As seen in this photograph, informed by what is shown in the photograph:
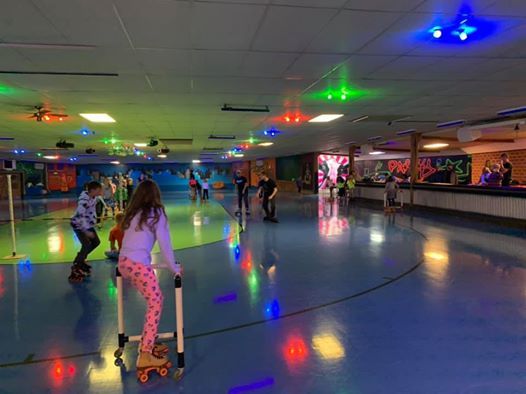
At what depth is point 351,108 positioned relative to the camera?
755 centimetres

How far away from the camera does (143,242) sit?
2312mm

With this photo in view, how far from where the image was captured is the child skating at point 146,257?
2.29m

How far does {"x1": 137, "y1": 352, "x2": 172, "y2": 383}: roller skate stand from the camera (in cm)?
224

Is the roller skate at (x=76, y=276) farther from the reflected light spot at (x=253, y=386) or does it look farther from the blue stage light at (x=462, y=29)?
the blue stage light at (x=462, y=29)

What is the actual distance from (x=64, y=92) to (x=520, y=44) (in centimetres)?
618

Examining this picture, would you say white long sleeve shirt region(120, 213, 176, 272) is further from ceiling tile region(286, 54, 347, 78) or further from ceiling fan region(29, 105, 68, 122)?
ceiling fan region(29, 105, 68, 122)

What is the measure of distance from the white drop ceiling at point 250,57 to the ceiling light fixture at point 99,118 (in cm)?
56

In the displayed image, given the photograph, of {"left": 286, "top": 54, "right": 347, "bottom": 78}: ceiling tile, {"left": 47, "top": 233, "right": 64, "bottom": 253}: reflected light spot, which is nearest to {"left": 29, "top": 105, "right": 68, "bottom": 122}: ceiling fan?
{"left": 47, "top": 233, "right": 64, "bottom": 253}: reflected light spot

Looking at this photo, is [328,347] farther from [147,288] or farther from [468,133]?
[468,133]

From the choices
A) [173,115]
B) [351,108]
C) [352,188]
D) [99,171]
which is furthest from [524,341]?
[99,171]

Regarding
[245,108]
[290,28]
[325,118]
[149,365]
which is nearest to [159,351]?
[149,365]

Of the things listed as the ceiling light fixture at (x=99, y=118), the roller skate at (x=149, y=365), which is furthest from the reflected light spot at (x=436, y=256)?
the ceiling light fixture at (x=99, y=118)

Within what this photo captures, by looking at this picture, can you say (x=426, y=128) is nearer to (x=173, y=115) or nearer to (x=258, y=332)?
(x=173, y=115)

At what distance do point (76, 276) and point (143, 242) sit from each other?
2.58 metres
